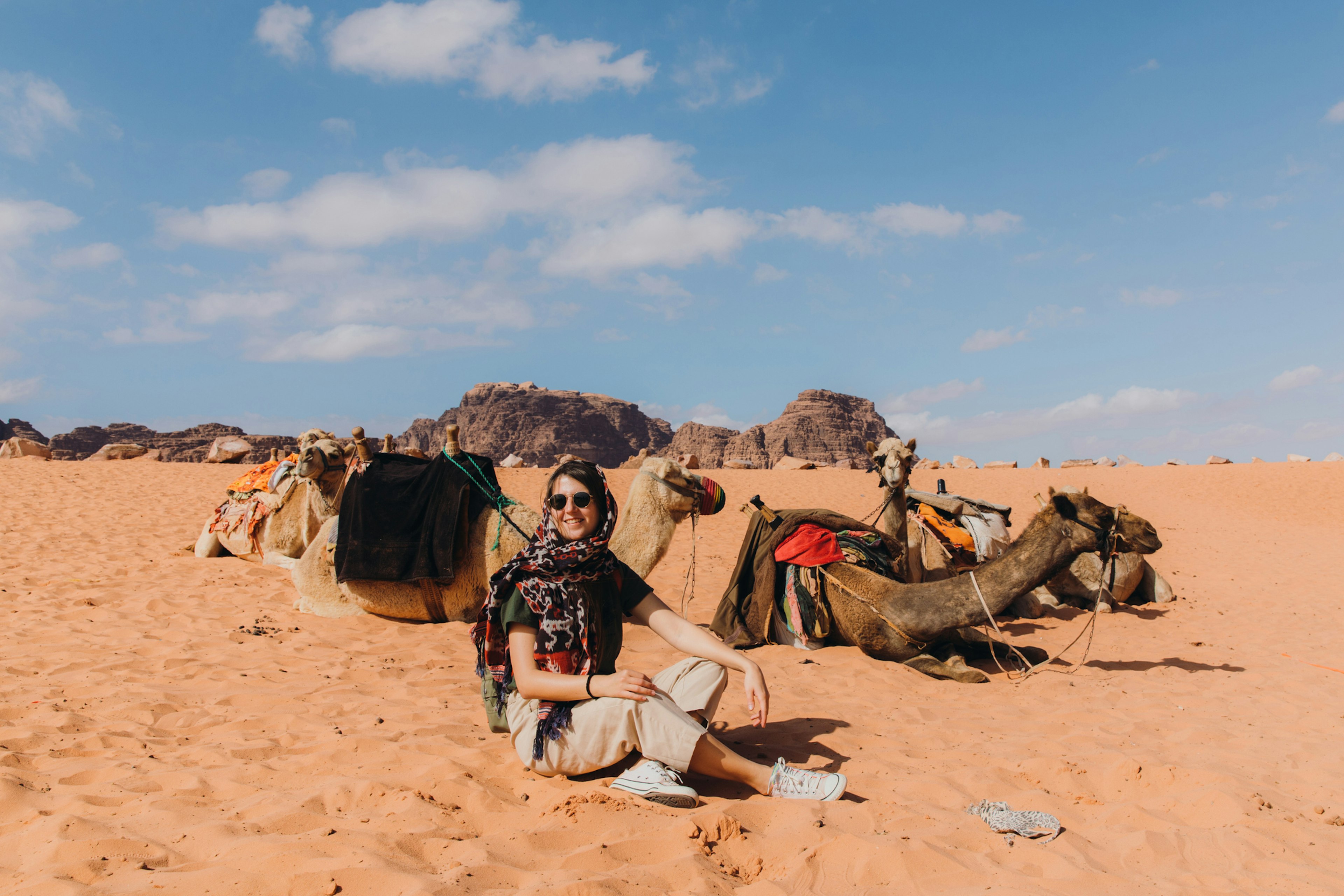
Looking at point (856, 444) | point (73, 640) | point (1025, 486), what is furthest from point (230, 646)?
point (856, 444)

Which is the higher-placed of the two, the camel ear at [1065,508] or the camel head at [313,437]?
the camel head at [313,437]

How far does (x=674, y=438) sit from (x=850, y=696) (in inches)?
4327

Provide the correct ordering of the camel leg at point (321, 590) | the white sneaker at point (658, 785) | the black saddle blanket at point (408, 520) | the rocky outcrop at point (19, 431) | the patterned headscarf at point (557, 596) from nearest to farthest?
the white sneaker at point (658, 785) < the patterned headscarf at point (557, 596) < the black saddle blanket at point (408, 520) < the camel leg at point (321, 590) < the rocky outcrop at point (19, 431)

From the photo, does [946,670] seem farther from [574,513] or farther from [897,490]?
[574,513]

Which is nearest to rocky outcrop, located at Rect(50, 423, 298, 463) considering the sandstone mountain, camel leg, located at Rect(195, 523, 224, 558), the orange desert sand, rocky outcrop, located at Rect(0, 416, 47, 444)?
rocky outcrop, located at Rect(0, 416, 47, 444)

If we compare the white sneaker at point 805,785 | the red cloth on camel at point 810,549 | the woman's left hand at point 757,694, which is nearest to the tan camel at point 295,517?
the red cloth on camel at point 810,549

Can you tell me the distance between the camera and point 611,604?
3525mm

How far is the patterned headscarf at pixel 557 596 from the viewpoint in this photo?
3.22 m

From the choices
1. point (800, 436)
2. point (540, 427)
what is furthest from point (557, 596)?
point (540, 427)

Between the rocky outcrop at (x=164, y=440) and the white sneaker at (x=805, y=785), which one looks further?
the rocky outcrop at (x=164, y=440)

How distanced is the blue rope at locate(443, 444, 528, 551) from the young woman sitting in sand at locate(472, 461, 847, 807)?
3.81 m

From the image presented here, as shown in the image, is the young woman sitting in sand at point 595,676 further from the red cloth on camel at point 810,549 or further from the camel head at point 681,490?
the red cloth on camel at point 810,549

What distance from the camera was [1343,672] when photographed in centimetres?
649

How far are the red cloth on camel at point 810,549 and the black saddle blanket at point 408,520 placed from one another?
2.93 m
